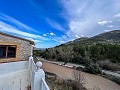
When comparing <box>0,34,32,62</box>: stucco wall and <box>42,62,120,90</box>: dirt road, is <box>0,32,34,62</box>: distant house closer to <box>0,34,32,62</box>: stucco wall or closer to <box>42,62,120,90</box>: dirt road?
<box>0,34,32,62</box>: stucco wall

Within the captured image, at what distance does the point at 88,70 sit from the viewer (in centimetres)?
1507

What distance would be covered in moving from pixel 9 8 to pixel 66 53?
1317 cm

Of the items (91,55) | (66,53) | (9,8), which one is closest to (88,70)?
(91,55)

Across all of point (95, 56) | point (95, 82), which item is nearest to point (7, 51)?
point (95, 82)

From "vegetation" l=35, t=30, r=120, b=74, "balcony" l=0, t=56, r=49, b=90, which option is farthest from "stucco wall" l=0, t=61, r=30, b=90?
"vegetation" l=35, t=30, r=120, b=74

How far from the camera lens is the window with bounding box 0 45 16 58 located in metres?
10.6

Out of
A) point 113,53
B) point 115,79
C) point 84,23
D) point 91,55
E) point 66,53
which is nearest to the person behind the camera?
point 115,79

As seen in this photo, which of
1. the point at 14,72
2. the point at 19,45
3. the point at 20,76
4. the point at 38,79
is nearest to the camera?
the point at 38,79

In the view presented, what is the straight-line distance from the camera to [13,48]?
11219 mm

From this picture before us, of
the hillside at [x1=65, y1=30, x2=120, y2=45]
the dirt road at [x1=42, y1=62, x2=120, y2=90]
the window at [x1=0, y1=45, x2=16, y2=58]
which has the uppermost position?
the hillside at [x1=65, y1=30, x2=120, y2=45]

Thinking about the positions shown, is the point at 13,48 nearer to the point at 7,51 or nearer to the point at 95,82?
the point at 7,51

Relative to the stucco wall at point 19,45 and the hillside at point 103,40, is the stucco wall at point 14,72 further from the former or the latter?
the hillside at point 103,40

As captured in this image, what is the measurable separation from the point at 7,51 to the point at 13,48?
0.57 meters

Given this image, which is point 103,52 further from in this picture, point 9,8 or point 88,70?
point 9,8
